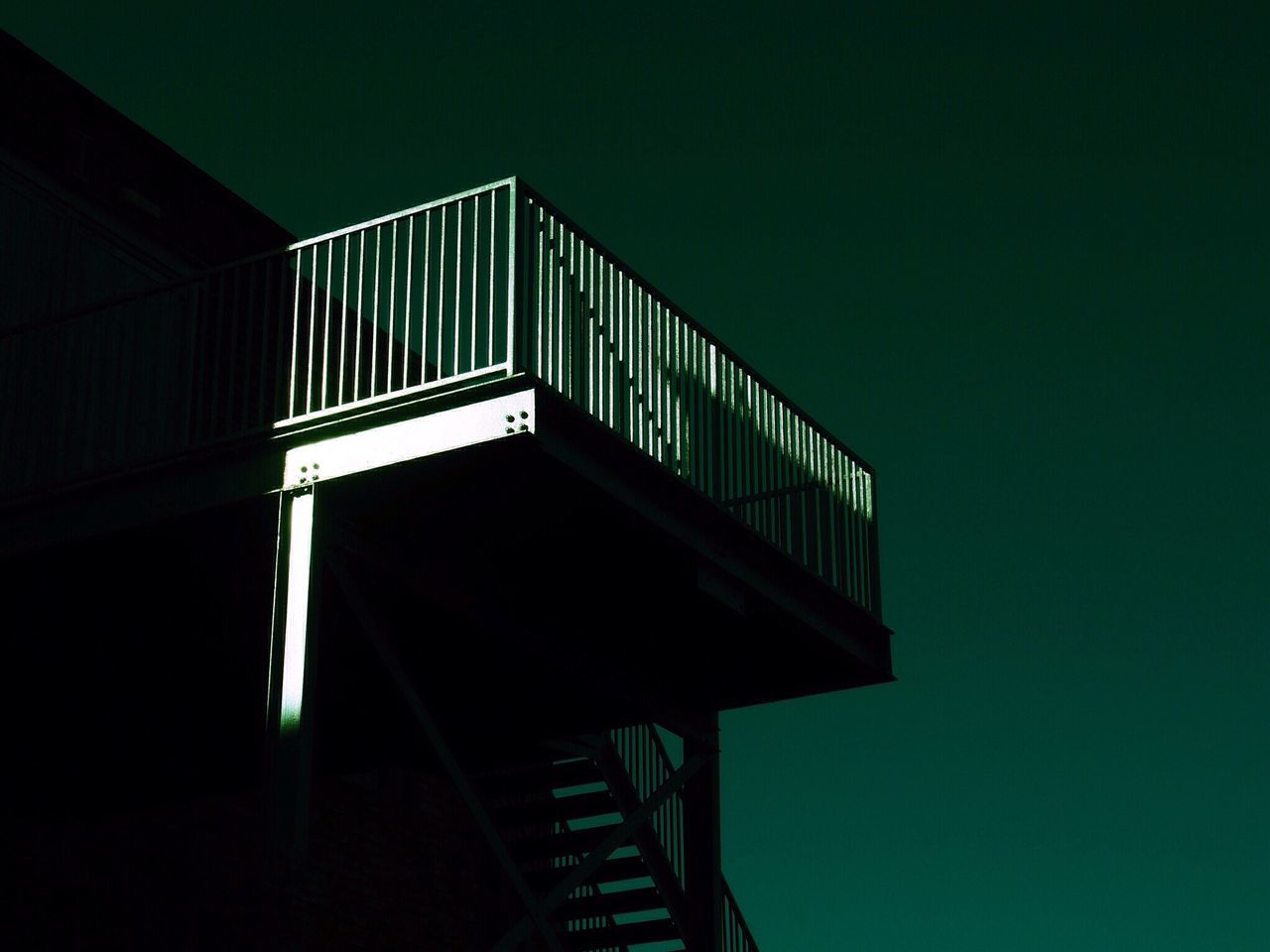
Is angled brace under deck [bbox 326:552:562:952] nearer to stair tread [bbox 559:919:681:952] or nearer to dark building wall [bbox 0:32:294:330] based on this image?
stair tread [bbox 559:919:681:952]

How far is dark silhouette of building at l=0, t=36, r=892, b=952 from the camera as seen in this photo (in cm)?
1141

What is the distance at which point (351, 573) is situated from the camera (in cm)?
1195

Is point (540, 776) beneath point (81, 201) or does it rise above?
beneath

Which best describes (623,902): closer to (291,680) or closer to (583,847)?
(583,847)

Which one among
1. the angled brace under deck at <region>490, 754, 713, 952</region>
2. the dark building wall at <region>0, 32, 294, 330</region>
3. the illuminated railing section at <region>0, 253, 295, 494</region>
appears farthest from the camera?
the dark building wall at <region>0, 32, 294, 330</region>

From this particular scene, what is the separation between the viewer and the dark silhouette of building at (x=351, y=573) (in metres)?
11.4

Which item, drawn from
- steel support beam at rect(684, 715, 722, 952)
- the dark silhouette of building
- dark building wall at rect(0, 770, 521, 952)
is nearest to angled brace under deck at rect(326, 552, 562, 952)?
the dark silhouette of building

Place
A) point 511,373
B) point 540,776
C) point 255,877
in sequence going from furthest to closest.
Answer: point 255,877
point 540,776
point 511,373

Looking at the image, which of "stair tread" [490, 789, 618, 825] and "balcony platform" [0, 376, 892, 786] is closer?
"balcony platform" [0, 376, 892, 786]

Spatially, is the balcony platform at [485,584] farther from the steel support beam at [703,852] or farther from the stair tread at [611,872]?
the stair tread at [611,872]

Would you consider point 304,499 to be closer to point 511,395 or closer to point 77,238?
point 511,395

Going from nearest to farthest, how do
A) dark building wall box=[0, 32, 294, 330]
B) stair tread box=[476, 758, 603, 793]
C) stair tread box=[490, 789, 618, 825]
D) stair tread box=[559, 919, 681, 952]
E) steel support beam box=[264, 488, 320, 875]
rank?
steel support beam box=[264, 488, 320, 875], dark building wall box=[0, 32, 294, 330], stair tread box=[559, 919, 681, 952], stair tread box=[490, 789, 618, 825], stair tread box=[476, 758, 603, 793]

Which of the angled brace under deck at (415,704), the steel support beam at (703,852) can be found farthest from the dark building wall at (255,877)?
the steel support beam at (703,852)

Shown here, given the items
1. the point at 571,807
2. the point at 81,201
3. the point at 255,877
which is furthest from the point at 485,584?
the point at 255,877
